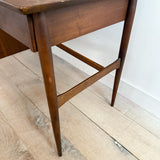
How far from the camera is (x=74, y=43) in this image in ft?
3.85

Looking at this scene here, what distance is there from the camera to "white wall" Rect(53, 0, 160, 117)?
0.74 meters

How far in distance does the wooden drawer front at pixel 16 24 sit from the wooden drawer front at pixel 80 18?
0.06 m

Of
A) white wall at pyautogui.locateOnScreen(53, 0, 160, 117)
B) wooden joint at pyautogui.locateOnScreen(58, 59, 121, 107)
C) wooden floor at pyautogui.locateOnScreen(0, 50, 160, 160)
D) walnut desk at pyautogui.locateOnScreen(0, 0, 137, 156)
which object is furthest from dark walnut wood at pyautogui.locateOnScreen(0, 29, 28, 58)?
wooden joint at pyautogui.locateOnScreen(58, 59, 121, 107)

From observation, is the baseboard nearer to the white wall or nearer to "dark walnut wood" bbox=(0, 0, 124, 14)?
the white wall

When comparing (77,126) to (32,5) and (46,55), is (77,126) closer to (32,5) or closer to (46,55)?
(46,55)

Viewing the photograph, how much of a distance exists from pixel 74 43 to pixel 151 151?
0.84 m

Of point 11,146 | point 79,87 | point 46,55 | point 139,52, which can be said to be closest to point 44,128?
point 11,146

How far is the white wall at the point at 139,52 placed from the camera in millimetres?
737

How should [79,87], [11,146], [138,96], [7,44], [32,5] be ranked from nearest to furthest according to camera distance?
1. [32,5]
2. [79,87]
3. [11,146]
4. [138,96]
5. [7,44]

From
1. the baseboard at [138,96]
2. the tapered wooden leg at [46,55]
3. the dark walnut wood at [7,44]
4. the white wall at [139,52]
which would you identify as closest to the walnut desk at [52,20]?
the tapered wooden leg at [46,55]

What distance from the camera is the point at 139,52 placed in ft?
2.77

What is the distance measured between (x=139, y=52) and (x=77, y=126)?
524mm

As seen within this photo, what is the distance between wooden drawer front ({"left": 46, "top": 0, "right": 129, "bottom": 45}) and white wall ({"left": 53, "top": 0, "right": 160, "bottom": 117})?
0.19m

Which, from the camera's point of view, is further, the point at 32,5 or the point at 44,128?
the point at 44,128
